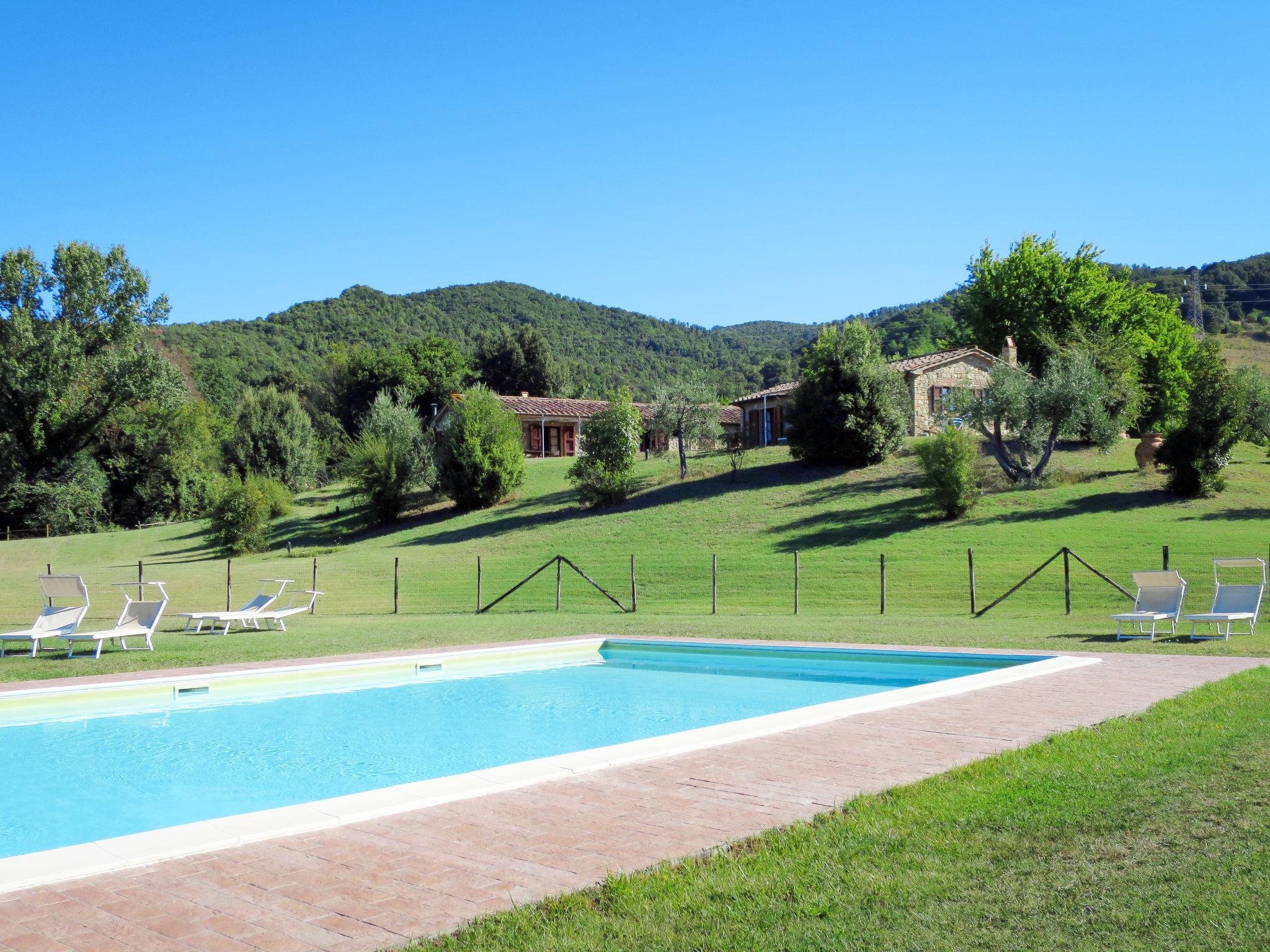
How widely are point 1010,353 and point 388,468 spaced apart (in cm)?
2910

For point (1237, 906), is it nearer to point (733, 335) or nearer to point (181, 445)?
point (181, 445)

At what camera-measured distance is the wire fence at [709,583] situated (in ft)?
66.9

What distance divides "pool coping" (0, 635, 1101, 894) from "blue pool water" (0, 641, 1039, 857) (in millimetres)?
1054

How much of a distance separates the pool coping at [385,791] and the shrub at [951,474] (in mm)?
19321

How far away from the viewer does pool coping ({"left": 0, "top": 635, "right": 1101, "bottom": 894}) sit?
4.01 m

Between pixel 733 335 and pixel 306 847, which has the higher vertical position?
pixel 733 335

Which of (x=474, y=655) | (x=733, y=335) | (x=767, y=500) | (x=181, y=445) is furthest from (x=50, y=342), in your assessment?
(x=733, y=335)

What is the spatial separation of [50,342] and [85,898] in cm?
5098

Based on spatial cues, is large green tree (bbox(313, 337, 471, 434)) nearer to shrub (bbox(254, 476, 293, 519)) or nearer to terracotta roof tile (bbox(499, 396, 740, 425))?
terracotta roof tile (bbox(499, 396, 740, 425))

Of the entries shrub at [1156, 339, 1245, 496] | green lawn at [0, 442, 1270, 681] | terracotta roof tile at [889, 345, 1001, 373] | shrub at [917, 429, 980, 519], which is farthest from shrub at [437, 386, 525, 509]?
shrub at [1156, 339, 1245, 496]

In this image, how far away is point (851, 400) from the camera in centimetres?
3728

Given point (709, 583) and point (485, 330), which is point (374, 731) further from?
point (485, 330)

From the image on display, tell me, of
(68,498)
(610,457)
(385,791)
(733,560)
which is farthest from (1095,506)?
(68,498)

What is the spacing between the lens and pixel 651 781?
5375mm
